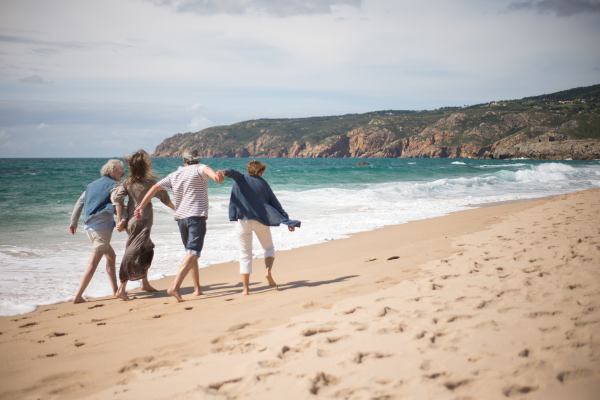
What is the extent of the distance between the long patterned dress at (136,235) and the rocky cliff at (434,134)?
72.9m

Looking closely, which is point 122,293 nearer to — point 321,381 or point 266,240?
point 266,240

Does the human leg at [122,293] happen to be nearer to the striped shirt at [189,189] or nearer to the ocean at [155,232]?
the ocean at [155,232]

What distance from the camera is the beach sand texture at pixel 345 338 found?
2139 mm

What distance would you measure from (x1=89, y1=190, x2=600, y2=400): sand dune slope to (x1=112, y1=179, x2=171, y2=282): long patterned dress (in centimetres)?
213

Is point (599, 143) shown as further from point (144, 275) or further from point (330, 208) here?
point (144, 275)

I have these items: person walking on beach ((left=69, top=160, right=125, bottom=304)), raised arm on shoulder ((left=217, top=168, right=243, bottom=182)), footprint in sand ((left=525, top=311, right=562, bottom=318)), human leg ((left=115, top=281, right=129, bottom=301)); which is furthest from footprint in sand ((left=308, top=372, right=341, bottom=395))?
person walking on beach ((left=69, top=160, right=125, bottom=304))

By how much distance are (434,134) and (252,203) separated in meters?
123

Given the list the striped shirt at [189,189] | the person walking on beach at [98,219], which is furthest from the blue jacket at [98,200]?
the striped shirt at [189,189]

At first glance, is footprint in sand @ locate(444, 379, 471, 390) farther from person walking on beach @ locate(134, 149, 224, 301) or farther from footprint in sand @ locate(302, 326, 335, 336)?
person walking on beach @ locate(134, 149, 224, 301)

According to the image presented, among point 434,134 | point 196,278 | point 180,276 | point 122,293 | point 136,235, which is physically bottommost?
point 122,293

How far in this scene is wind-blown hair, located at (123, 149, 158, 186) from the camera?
449 centimetres

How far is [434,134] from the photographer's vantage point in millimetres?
116188

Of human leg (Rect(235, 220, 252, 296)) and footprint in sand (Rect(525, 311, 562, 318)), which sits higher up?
human leg (Rect(235, 220, 252, 296))

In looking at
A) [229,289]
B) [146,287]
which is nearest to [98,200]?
[146,287]
